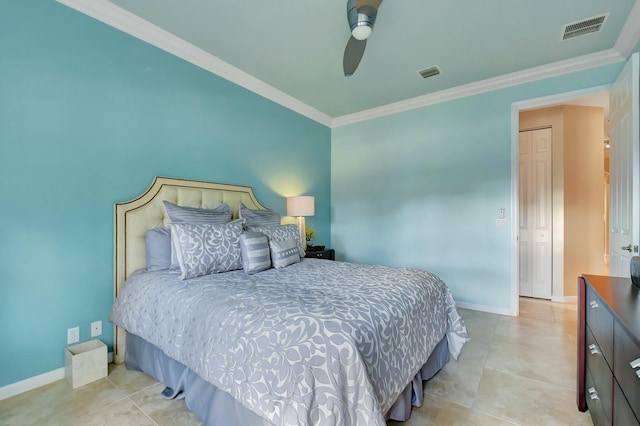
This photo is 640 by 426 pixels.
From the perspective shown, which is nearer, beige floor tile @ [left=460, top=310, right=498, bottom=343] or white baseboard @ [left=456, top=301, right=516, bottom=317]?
beige floor tile @ [left=460, top=310, right=498, bottom=343]

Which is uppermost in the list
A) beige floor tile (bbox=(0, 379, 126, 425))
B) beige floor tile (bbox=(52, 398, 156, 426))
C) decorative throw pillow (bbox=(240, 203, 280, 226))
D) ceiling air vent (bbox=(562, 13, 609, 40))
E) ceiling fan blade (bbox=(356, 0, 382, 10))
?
ceiling air vent (bbox=(562, 13, 609, 40))

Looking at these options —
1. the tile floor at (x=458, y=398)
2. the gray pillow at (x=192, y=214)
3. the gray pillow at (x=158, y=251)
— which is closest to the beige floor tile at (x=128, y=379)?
the tile floor at (x=458, y=398)

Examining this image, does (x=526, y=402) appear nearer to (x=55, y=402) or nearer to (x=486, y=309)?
(x=486, y=309)

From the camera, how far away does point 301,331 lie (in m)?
1.17

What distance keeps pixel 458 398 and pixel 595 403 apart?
670 millimetres

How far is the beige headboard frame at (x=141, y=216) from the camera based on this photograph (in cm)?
227

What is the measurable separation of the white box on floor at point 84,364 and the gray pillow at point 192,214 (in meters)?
1.04

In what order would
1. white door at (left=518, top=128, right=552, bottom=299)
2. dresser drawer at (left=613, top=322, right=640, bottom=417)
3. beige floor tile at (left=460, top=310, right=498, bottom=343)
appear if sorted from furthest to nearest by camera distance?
white door at (left=518, top=128, right=552, bottom=299) → beige floor tile at (left=460, top=310, right=498, bottom=343) → dresser drawer at (left=613, top=322, right=640, bottom=417)

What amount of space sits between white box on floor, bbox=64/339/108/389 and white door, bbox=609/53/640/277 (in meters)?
3.78

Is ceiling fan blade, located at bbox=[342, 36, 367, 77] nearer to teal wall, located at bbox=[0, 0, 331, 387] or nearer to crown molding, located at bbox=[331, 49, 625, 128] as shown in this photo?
teal wall, located at bbox=[0, 0, 331, 387]

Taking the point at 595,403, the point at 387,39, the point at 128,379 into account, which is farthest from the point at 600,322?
the point at 128,379

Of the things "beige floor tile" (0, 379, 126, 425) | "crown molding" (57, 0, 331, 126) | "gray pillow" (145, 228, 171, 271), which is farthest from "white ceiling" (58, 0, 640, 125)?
"beige floor tile" (0, 379, 126, 425)

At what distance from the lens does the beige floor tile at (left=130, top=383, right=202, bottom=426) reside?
1601 mm

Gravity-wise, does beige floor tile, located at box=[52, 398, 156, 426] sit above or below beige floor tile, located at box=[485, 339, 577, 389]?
above
